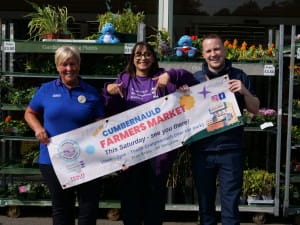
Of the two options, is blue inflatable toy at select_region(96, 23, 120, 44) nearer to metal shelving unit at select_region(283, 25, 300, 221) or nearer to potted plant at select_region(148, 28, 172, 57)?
potted plant at select_region(148, 28, 172, 57)

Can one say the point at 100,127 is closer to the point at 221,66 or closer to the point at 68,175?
the point at 68,175

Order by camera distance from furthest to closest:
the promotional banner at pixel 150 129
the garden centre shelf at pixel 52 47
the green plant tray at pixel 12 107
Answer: the green plant tray at pixel 12 107
the garden centre shelf at pixel 52 47
the promotional banner at pixel 150 129

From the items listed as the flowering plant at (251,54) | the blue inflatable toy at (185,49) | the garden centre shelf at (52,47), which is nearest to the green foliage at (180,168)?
the blue inflatable toy at (185,49)

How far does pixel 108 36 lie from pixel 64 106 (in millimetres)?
2063

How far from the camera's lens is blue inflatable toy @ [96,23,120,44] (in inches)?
227

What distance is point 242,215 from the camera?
6199mm

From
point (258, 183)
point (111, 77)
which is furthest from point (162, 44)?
point (258, 183)

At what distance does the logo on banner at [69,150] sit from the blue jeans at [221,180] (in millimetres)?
924

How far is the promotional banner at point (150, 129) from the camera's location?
4102mm

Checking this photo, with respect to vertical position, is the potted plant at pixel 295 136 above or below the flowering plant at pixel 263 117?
below

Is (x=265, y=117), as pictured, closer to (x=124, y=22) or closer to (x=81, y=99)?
(x=124, y=22)

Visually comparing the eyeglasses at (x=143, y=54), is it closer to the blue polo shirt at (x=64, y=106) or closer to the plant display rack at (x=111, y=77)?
the blue polo shirt at (x=64, y=106)

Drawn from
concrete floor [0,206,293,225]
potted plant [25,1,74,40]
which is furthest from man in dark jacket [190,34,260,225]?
potted plant [25,1,74,40]

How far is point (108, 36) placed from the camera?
577 centimetres
